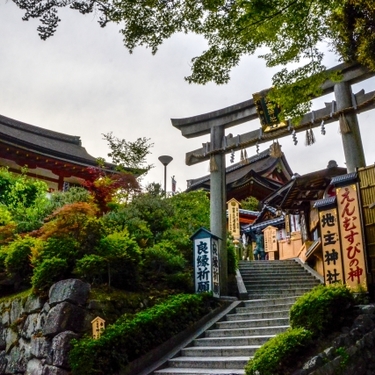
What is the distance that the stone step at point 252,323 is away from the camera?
888 centimetres

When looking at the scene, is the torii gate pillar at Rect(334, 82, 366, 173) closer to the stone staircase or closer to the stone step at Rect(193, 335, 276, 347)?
the stone staircase

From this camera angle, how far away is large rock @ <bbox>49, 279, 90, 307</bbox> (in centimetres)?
830

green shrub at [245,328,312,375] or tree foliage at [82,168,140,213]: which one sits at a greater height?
tree foliage at [82,168,140,213]

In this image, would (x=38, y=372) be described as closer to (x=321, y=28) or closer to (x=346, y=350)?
(x=346, y=350)

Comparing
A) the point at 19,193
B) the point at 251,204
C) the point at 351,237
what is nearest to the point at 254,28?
the point at 351,237

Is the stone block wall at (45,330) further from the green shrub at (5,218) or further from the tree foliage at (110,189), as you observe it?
the tree foliage at (110,189)

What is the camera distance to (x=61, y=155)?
19953 mm

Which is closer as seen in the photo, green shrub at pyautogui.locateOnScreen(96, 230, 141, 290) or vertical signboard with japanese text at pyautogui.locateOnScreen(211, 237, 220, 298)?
green shrub at pyautogui.locateOnScreen(96, 230, 141, 290)

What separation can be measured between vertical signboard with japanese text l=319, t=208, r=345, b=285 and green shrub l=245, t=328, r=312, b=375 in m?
2.28

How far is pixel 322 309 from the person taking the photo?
6922 mm

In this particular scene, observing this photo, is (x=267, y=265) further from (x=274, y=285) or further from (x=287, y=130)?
(x=287, y=130)

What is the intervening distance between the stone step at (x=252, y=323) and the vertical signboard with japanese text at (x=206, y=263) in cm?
113

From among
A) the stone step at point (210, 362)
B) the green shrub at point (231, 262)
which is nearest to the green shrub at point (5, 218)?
the green shrub at point (231, 262)

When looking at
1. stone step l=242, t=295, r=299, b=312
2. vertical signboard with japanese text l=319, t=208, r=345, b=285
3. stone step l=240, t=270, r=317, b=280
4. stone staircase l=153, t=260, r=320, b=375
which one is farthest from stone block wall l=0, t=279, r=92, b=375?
stone step l=240, t=270, r=317, b=280
